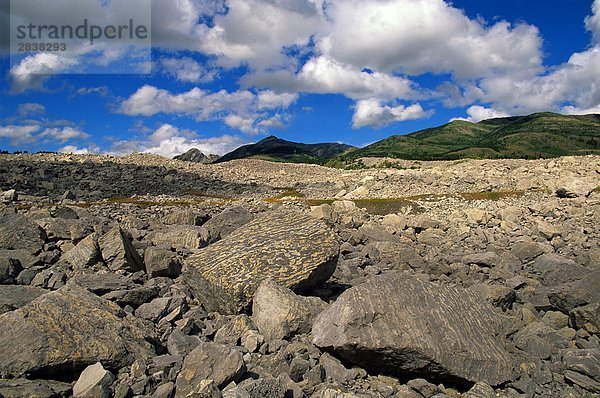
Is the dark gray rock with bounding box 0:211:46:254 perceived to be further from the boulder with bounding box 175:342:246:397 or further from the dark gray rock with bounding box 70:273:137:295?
the boulder with bounding box 175:342:246:397

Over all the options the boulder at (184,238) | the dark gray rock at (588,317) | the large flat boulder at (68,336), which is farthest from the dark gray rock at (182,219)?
the dark gray rock at (588,317)

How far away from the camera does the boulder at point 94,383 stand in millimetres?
4793

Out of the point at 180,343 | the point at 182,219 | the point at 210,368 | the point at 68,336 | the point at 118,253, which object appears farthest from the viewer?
the point at 182,219

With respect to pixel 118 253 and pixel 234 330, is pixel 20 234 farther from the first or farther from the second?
pixel 234 330

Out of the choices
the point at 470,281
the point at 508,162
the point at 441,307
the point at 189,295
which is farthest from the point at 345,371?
the point at 508,162

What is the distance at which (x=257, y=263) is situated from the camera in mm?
7629

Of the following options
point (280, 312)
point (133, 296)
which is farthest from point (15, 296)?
point (280, 312)

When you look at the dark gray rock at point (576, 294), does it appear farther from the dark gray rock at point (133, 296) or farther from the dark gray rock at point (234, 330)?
the dark gray rock at point (133, 296)

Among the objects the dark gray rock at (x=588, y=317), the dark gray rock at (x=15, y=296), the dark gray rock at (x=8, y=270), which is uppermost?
the dark gray rock at (x=8, y=270)

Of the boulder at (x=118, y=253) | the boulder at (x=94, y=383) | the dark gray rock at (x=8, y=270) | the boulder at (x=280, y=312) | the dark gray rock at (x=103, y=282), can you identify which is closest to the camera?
the boulder at (x=94, y=383)

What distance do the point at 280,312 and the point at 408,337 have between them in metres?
2.07

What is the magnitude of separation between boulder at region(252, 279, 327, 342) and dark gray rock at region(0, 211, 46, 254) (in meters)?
5.56

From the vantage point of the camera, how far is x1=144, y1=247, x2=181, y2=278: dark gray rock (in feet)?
28.8

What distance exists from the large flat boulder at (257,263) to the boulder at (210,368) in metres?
1.90
